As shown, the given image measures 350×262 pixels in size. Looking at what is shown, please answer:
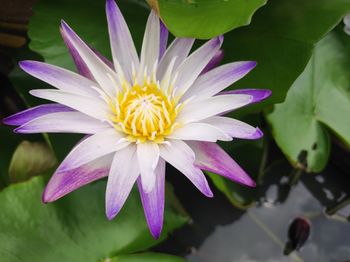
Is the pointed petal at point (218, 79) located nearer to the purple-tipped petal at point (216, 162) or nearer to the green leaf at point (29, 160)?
the purple-tipped petal at point (216, 162)

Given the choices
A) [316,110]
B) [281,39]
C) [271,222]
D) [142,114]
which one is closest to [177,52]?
[142,114]

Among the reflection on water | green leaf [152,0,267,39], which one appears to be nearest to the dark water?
the reflection on water

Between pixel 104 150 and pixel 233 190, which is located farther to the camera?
pixel 233 190

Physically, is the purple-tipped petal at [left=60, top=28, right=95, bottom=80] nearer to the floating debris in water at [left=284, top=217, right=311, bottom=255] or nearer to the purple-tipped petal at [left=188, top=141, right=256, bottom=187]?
the purple-tipped petal at [left=188, top=141, right=256, bottom=187]

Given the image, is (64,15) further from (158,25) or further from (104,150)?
(104,150)

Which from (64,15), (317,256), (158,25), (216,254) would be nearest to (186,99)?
(158,25)
